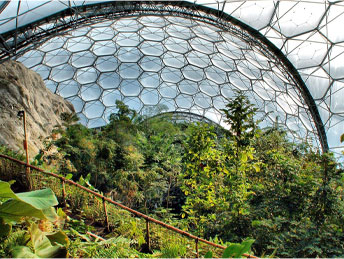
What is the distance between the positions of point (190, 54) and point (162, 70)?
5160 millimetres

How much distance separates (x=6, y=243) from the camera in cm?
404

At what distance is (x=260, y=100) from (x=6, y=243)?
3147 cm

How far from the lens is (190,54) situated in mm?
30422

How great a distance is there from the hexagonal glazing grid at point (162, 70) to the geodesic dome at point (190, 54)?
120mm

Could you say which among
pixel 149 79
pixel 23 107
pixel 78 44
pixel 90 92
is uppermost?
pixel 78 44

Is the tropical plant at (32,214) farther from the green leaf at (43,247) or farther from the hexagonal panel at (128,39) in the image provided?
the hexagonal panel at (128,39)

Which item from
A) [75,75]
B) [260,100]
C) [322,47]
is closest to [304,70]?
[322,47]

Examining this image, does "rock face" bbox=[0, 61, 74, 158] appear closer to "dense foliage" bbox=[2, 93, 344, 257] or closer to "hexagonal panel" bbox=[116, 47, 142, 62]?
"dense foliage" bbox=[2, 93, 344, 257]

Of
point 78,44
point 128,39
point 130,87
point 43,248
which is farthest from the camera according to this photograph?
point 130,87

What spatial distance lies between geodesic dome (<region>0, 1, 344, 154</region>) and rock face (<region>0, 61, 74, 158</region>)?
168 cm

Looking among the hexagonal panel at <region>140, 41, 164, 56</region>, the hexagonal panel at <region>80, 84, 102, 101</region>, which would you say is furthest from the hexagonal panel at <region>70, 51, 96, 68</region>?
the hexagonal panel at <region>140, 41, 164, 56</region>

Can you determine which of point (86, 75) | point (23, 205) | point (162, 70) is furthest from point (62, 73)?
point (23, 205)

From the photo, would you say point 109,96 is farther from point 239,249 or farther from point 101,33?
point 239,249

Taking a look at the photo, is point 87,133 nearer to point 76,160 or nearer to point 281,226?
point 76,160
